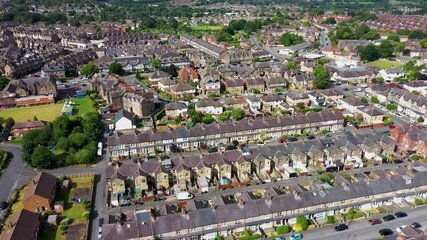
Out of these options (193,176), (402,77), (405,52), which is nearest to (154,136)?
(193,176)

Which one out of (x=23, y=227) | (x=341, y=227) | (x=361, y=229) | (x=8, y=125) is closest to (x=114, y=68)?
(x=8, y=125)

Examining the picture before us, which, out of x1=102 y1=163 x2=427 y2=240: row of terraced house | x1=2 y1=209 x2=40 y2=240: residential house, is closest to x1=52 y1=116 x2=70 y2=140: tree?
x1=2 y1=209 x2=40 y2=240: residential house

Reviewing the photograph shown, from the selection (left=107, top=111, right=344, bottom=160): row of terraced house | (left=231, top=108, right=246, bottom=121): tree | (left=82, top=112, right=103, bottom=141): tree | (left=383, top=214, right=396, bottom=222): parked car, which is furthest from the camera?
(left=231, top=108, right=246, bottom=121): tree

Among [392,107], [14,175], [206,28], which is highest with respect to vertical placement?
[392,107]

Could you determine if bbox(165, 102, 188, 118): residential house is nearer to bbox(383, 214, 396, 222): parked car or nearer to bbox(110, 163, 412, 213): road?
bbox(110, 163, 412, 213): road

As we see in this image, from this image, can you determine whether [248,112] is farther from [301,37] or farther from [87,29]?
[87,29]

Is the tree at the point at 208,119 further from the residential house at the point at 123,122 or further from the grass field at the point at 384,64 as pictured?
the grass field at the point at 384,64

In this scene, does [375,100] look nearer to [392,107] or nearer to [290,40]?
[392,107]
